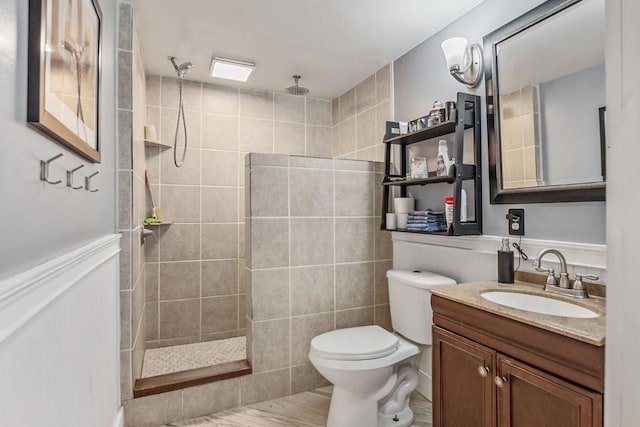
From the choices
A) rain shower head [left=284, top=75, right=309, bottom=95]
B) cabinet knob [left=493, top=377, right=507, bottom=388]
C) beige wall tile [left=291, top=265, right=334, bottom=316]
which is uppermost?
rain shower head [left=284, top=75, right=309, bottom=95]

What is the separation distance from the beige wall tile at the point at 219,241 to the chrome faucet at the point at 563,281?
2.29 m

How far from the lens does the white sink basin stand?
133cm

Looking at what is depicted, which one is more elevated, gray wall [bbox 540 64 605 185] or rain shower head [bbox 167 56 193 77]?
rain shower head [bbox 167 56 193 77]

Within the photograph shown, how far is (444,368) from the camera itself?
1.51 metres

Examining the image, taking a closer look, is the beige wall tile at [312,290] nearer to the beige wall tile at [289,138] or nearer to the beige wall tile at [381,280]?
the beige wall tile at [381,280]

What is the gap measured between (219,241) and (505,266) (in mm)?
2207

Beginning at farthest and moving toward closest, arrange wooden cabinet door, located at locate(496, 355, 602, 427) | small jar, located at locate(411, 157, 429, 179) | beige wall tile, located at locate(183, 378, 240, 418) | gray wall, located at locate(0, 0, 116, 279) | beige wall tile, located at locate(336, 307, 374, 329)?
beige wall tile, located at locate(336, 307, 374, 329), small jar, located at locate(411, 157, 429, 179), beige wall tile, located at locate(183, 378, 240, 418), wooden cabinet door, located at locate(496, 355, 602, 427), gray wall, located at locate(0, 0, 116, 279)

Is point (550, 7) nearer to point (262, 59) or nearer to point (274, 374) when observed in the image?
point (262, 59)

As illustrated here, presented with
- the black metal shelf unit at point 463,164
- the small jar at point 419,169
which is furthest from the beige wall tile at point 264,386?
the small jar at point 419,169

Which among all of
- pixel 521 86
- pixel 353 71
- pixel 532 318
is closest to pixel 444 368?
pixel 532 318

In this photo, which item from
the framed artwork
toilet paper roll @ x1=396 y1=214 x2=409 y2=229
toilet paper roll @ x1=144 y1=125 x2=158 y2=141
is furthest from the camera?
toilet paper roll @ x1=144 y1=125 x2=158 y2=141

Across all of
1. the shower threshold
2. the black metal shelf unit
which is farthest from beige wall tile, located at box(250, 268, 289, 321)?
the black metal shelf unit

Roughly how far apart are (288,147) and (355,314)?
1.66 meters

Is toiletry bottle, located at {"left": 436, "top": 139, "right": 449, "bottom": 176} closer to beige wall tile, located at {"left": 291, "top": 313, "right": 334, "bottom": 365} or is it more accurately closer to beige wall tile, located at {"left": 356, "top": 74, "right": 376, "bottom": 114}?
beige wall tile, located at {"left": 356, "top": 74, "right": 376, "bottom": 114}
